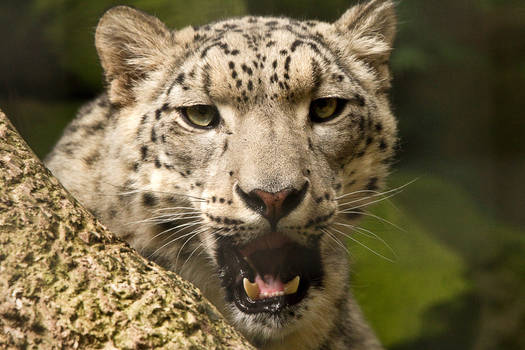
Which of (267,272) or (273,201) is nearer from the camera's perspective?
(273,201)

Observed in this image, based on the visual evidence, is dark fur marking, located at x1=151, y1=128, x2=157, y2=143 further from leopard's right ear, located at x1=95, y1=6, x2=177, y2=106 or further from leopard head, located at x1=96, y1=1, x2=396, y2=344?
leopard's right ear, located at x1=95, y1=6, x2=177, y2=106

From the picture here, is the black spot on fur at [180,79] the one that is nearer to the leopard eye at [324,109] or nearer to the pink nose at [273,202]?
the leopard eye at [324,109]

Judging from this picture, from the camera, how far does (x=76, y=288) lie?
1.50 meters

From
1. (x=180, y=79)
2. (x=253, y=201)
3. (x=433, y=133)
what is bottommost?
(x=433, y=133)

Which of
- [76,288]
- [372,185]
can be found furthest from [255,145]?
[76,288]

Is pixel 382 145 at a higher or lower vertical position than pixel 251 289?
higher

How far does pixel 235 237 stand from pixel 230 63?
A: 66 cm

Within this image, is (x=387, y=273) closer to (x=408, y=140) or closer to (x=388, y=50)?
(x=408, y=140)

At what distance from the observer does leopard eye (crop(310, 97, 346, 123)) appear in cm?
263

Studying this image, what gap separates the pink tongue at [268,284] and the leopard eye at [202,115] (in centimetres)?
59

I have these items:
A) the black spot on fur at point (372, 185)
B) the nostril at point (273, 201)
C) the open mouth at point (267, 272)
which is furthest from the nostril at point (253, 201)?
the black spot on fur at point (372, 185)

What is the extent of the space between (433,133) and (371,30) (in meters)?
2.63

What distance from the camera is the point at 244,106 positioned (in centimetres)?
252

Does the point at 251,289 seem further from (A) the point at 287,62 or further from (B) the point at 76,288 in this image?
(B) the point at 76,288
